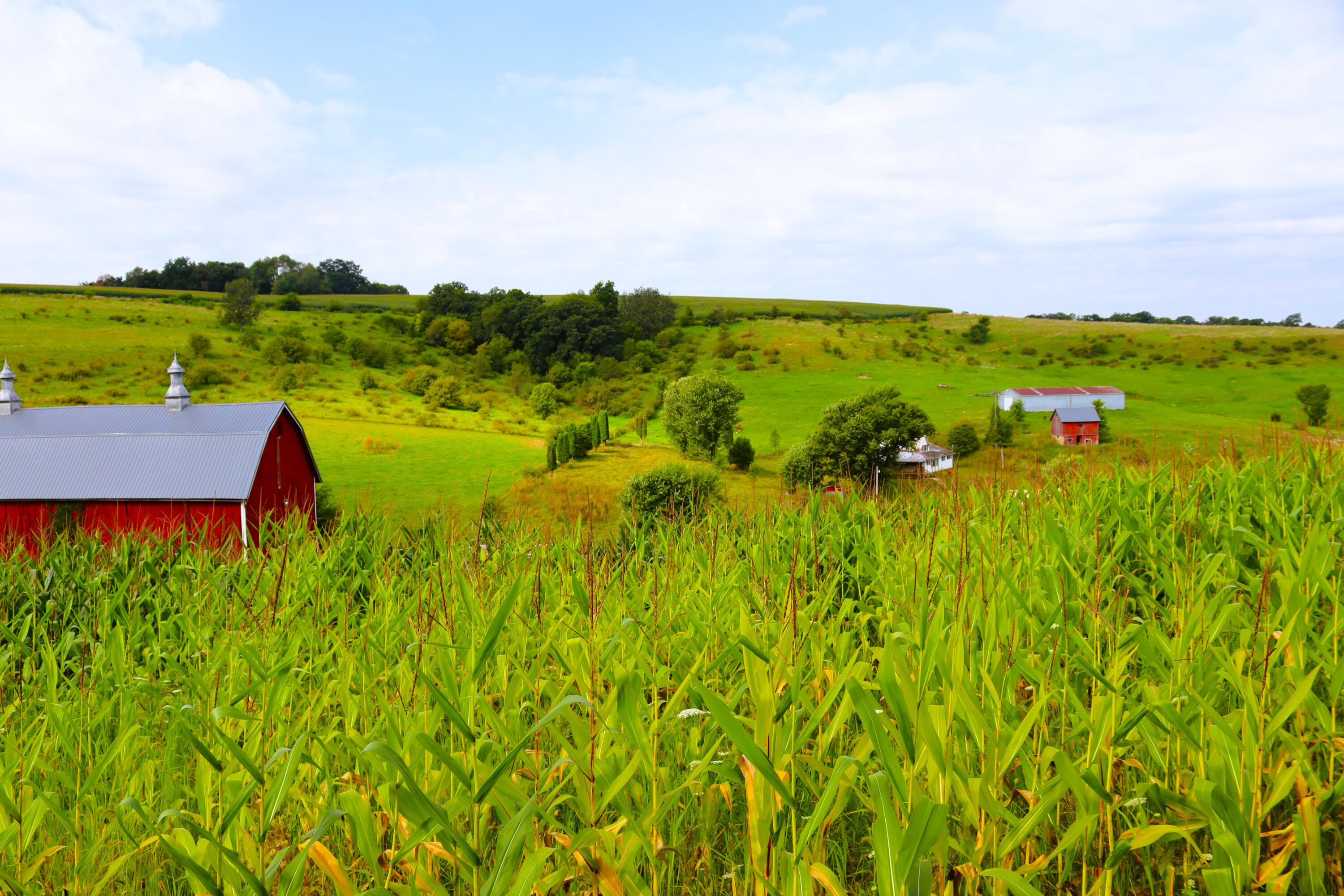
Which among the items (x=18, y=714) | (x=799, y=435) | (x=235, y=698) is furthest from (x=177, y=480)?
(x=799, y=435)

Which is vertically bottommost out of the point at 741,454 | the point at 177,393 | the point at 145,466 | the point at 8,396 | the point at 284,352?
the point at 741,454

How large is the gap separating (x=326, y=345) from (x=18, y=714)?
10405 cm

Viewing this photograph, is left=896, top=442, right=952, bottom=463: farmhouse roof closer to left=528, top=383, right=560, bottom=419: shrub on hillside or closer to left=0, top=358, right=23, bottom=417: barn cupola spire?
left=528, top=383, right=560, bottom=419: shrub on hillside

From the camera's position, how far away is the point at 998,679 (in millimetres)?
1908

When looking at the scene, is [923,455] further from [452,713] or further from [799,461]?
[452,713]

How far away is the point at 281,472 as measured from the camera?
91.1ft

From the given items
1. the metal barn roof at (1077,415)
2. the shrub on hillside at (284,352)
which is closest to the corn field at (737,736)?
the metal barn roof at (1077,415)

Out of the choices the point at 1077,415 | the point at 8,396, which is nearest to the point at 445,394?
the point at 8,396

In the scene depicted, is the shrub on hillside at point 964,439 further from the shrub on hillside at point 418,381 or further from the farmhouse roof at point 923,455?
the shrub on hillside at point 418,381

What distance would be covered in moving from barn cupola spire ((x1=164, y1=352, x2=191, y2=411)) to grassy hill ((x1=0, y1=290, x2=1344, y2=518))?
1896cm

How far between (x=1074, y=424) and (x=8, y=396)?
7409 cm

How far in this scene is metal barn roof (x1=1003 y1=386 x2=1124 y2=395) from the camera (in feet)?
266

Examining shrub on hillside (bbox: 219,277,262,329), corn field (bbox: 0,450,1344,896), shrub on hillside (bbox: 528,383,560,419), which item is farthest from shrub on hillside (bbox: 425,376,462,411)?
corn field (bbox: 0,450,1344,896)

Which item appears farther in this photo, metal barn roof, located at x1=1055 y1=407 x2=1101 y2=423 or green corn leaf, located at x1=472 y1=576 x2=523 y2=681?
metal barn roof, located at x1=1055 y1=407 x2=1101 y2=423
